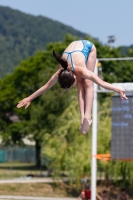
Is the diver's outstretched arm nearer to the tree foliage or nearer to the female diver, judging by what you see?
the female diver

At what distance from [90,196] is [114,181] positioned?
9.42 m

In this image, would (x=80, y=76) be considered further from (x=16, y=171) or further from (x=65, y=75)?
(x=16, y=171)

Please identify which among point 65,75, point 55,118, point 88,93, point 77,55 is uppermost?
point 55,118

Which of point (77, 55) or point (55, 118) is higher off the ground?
point (55, 118)

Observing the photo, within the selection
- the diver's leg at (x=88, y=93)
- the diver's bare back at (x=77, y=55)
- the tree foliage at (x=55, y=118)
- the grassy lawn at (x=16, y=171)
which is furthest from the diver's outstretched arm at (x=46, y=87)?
the grassy lawn at (x=16, y=171)

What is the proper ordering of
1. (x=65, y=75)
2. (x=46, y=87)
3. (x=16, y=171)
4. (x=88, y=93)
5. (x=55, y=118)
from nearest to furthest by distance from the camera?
(x=65, y=75) → (x=46, y=87) → (x=88, y=93) → (x=55, y=118) → (x=16, y=171)

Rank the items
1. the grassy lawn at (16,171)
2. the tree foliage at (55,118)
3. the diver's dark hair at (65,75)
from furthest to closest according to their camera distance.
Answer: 1. the grassy lawn at (16,171)
2. the tree foliage at (55,118)
3. the diver's dark hair at (65,75)

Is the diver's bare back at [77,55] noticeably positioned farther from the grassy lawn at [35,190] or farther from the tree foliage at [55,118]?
the grassy lawn at [35,190]

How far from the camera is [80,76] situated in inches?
344

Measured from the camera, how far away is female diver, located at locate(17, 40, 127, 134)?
8516 millimetres

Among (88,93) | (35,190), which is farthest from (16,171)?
(88,93)

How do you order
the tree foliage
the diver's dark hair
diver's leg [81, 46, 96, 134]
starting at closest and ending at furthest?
1. the diver's dark hair
2. diver's leg [81, 46, 96, 134]
3. the tree foliage

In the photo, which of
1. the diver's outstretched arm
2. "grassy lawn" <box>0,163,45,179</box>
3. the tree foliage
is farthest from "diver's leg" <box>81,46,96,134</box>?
"grassy lawn" <box>0,163,45,179</box>

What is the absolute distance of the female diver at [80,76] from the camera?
852 centimetres
